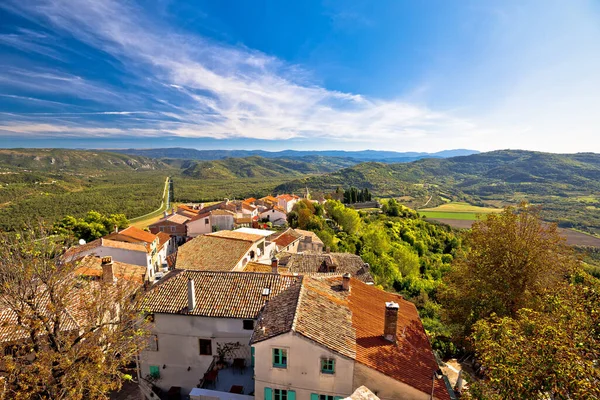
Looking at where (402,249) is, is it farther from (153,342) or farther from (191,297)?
(153,342)

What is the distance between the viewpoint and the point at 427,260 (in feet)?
224

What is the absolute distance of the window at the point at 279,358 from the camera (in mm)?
13970

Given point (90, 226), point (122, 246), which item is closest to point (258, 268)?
point (122, 246)

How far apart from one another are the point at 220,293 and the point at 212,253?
1542 cm

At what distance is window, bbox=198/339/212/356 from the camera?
18.2 metres

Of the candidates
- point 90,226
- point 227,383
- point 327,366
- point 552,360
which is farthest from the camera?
point 90,226

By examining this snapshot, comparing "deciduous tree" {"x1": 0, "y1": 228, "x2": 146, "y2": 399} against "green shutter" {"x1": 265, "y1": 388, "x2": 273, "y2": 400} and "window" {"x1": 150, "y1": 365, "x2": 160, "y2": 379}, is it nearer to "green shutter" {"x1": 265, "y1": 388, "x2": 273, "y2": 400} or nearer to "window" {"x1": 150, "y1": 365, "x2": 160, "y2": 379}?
"window" {"x1": 150, "y1": 365, "x2": 160, "y2": 379}

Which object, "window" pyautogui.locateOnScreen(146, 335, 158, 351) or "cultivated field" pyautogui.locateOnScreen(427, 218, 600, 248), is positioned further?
"cultivated field" pyautogui.locateOnScreen(427, 218, 600, 248)

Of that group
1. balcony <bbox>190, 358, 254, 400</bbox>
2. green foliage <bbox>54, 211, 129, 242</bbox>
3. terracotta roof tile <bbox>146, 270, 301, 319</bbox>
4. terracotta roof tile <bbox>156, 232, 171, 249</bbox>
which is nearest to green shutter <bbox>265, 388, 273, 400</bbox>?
balcony <bbox>190, 358, 254, 400</bbox>

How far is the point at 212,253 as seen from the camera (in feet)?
111

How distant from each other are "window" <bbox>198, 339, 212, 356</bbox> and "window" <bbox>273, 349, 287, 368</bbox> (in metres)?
6.08

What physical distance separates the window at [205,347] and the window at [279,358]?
20.0 ft

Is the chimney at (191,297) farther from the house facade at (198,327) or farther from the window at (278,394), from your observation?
the window at (278,394)

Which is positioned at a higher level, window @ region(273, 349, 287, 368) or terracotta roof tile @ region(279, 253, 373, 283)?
window @ region(273, 349, 287, 368)
